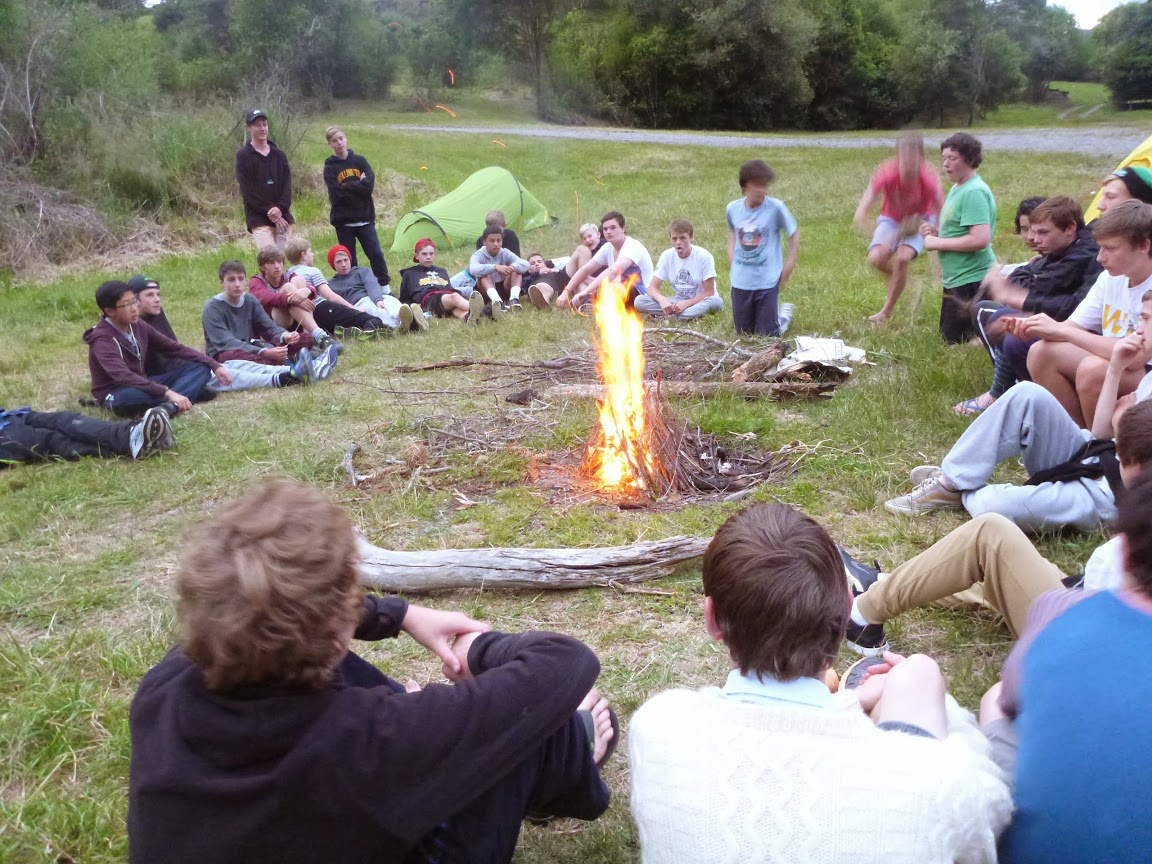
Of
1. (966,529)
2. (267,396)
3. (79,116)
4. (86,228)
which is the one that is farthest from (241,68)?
(966,529)

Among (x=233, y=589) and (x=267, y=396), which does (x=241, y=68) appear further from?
(x=233, y=589)

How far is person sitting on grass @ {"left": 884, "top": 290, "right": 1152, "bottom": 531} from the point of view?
3.44m

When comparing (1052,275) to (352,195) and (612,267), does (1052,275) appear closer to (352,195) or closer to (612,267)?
(612,267)

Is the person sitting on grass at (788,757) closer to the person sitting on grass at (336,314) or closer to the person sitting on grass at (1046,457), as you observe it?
the person sitting on grass at (1046,457)

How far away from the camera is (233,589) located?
147 cm

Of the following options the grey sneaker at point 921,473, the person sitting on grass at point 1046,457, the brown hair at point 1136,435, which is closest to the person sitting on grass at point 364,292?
the grey sneaker at point 921,473

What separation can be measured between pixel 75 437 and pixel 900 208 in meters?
6.50

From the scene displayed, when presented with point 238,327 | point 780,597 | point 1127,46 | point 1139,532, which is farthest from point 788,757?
point 1127,46

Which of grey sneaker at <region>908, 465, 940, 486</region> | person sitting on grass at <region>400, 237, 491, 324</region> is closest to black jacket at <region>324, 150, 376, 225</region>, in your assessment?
person sitting on grass at <region>400, 237, 491, 324</region>

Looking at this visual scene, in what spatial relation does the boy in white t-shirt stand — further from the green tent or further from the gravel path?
the gravel path

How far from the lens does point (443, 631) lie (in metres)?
2.21

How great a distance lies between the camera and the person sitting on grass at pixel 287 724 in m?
1.45

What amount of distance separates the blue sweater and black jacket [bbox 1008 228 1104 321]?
4.15 meters

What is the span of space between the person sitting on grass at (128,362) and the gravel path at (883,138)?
8.76 metres
